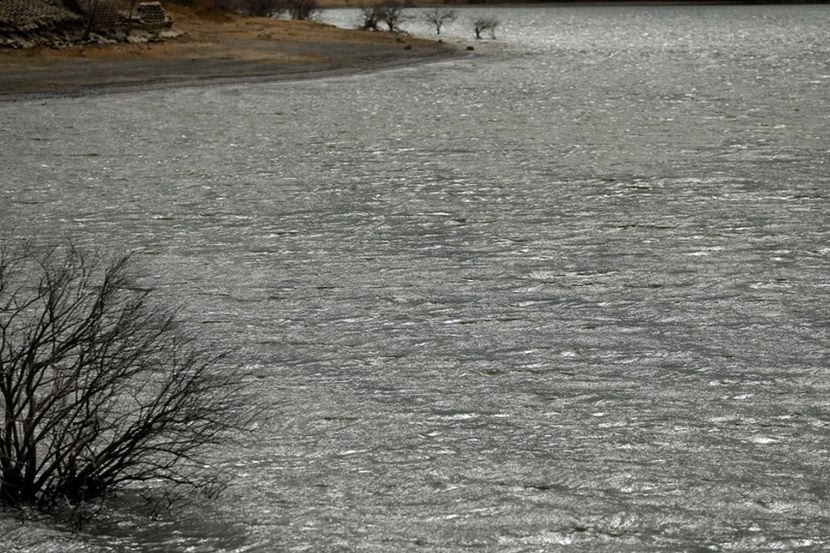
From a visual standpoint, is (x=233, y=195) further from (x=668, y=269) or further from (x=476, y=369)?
(x=476, y=369)

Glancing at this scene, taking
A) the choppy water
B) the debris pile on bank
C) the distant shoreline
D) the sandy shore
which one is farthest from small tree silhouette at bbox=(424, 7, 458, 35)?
the choppy water

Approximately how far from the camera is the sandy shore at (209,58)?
73.3 ft

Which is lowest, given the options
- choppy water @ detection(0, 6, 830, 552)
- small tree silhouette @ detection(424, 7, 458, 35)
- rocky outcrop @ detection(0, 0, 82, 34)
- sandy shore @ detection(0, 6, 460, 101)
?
choppy water @ detection(0, 6, 830, 552)

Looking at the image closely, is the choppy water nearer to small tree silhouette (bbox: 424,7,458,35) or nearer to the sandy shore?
the sandy shore

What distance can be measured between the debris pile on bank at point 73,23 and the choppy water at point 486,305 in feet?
29.0

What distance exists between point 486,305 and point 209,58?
749 inches

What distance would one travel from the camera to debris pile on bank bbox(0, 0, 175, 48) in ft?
86.8

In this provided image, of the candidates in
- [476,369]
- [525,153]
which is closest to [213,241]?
[476,369]

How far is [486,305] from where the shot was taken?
8305 mm

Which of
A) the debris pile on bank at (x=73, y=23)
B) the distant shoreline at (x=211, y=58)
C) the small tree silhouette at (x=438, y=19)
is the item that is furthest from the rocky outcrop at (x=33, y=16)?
the small tree silhouette at (x=438, y=19)

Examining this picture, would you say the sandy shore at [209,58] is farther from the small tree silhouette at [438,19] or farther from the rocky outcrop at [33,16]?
the small tree silhouette at [438,19]

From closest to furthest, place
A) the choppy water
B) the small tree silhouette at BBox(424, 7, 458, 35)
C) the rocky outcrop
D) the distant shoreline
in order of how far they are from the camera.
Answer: the choppy water < the distant shoreline < the rocky outcrop < the small tree silhouette at BBox(424, 7, 458, 35)

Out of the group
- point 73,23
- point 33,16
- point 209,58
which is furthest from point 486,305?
point 73,23

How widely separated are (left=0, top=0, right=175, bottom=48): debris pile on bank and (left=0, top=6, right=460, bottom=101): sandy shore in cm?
52
